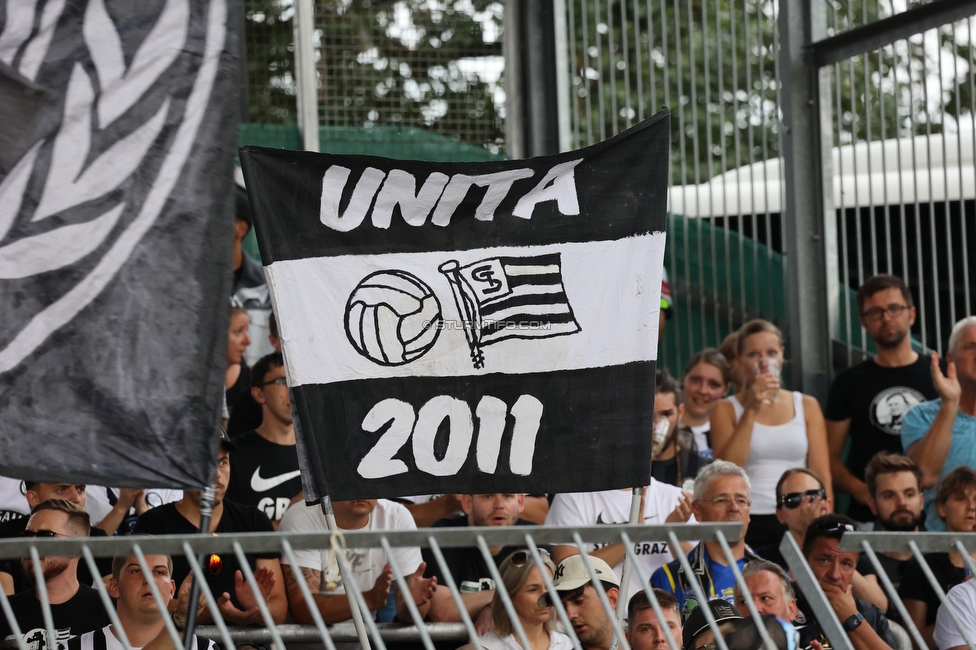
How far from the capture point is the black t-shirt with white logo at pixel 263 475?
6.44 meters

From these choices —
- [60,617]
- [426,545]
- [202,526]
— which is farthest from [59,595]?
[426,545]

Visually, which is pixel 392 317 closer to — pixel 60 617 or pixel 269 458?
pixel 60 617

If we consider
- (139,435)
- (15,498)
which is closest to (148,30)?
(139,435)

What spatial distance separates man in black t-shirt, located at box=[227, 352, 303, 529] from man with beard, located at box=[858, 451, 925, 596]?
2.61 metres

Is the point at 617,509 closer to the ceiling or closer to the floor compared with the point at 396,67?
closer to the floor

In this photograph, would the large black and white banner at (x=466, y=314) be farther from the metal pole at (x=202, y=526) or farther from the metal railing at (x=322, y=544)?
the metal railing at (x=322, y=544)

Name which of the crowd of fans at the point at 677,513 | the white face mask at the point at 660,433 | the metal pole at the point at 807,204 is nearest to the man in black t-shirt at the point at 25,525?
the crowd of fans at the point at 677,513

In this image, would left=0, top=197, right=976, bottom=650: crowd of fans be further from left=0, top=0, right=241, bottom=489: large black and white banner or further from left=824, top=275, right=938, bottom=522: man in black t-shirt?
left=0, top=0, right=241, bottom=489: large black and white banner

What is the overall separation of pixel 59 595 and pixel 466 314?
1.98 m

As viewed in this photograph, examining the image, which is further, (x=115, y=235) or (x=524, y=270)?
(x=524, y=270)

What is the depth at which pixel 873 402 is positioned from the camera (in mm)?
7293

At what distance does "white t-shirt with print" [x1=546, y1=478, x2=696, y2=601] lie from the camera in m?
6.43

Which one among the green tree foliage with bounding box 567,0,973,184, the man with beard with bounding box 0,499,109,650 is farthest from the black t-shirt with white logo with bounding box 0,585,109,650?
the green tree foliage with bounding box 567,0,973,184

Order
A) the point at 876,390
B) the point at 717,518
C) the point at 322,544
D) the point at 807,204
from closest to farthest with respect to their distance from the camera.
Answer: the point at 322,544 → the point at 717,518 → the point at 876,390 → the point at 807,204
